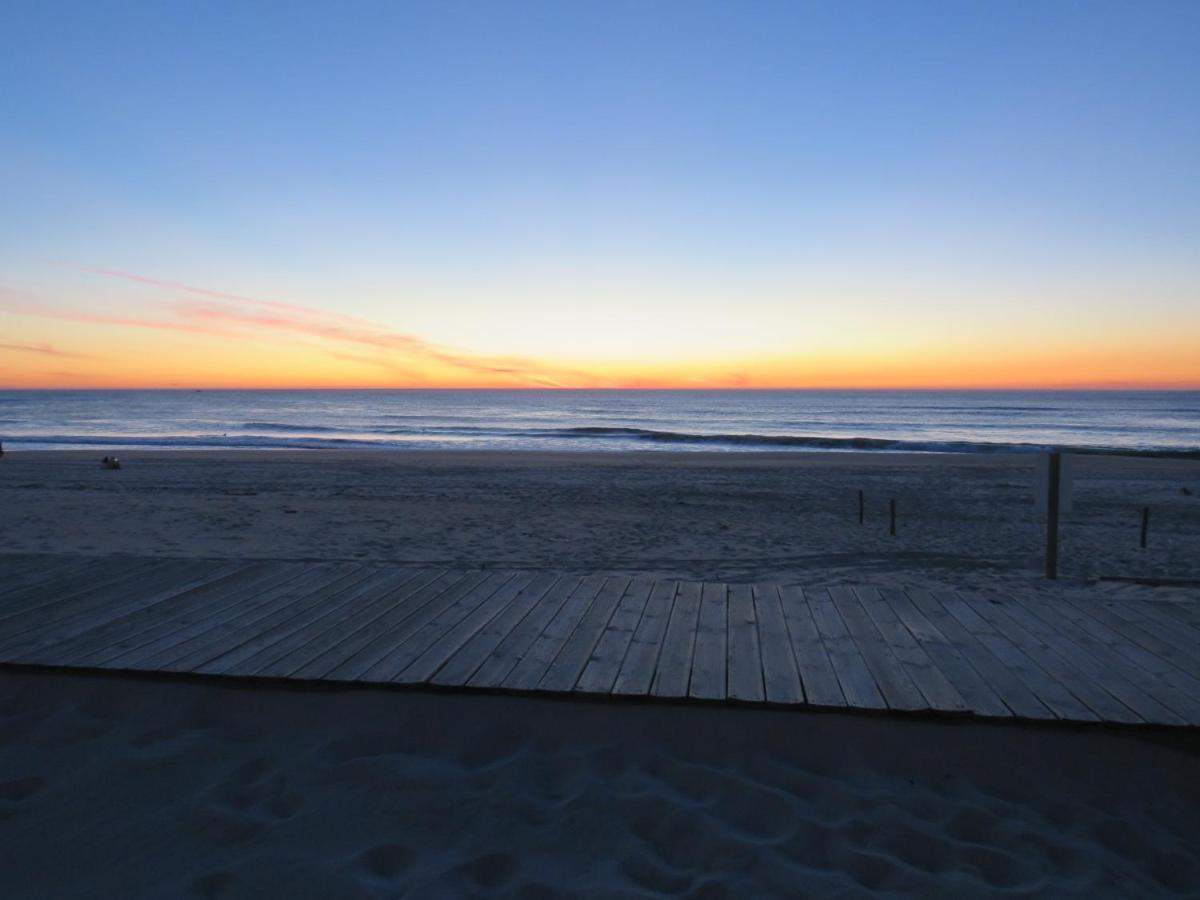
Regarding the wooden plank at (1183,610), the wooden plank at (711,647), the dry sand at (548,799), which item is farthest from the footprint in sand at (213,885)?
the wooden plank at (1183,610)

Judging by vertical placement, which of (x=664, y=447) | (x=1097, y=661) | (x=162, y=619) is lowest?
(x=664, y=447)

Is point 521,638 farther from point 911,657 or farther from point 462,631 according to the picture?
point 911,657

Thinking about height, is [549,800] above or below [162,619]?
below

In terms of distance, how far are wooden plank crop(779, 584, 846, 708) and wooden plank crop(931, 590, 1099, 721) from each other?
0.94 meters

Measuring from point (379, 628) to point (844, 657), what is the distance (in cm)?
281

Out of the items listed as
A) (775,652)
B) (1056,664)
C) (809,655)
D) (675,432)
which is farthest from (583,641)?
(675,432)

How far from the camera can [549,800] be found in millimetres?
2885

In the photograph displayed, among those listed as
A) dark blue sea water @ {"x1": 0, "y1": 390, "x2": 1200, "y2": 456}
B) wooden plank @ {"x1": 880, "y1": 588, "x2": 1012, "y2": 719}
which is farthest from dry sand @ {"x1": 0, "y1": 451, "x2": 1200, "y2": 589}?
dark blue sea water @ {"x1": 0, "y1": 390, "x2": 1200, "y2": 456}

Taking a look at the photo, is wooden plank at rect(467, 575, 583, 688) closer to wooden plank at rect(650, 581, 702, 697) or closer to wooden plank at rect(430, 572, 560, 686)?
wooden plank at rect(430, 572, 560, 686)

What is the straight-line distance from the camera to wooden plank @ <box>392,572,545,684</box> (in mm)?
3699

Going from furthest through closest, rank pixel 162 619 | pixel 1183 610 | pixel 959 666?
pixel 1183 610, pixel 162 619, pixel 959 666

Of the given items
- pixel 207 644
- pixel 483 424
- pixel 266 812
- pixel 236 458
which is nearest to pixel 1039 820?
pixel 266 812

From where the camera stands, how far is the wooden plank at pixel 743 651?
350 centimetres

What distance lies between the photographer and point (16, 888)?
7.70 feet
